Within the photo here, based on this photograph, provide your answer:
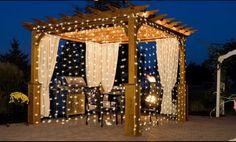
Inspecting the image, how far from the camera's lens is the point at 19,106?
979 cm

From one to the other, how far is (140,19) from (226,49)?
591cm

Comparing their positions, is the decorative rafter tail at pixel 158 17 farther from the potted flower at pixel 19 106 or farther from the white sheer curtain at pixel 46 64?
the potted flower at pixel 19 106

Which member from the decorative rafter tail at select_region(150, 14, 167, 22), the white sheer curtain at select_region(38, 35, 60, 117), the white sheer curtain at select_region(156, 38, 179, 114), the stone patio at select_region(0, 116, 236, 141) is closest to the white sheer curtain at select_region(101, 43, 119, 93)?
the white sheer curtain at select_region(156, 38, 179, 114)

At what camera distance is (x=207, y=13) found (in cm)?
3675

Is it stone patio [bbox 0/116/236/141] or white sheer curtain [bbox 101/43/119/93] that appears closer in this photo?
stone patio [bbox 0/116/236/141]

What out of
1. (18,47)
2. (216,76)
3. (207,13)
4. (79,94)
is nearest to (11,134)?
(79,94)

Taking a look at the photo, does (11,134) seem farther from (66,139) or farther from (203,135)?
(203,135)

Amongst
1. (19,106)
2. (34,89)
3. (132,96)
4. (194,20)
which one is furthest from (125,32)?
(194,20)

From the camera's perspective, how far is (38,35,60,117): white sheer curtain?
32.1ft

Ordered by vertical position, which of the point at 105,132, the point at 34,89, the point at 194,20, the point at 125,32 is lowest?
the point at 105,132

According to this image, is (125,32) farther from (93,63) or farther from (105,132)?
(93,63)

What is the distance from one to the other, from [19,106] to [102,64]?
327 cm

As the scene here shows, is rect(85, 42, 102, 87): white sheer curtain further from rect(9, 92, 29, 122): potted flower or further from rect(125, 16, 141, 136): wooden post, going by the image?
rect(125, 16, 141, 136): wooden post

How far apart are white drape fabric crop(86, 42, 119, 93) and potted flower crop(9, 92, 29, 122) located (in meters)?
2.53
